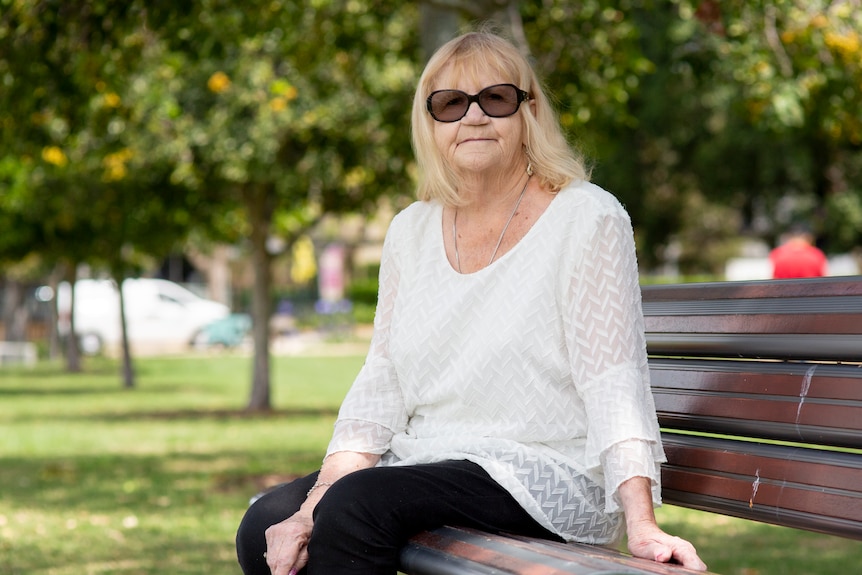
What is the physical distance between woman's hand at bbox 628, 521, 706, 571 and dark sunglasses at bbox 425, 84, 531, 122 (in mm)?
1023

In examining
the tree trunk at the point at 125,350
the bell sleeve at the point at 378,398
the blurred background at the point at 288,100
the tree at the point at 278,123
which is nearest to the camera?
the bell sleeve at the point at 378,398

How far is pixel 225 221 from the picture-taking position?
17625 millimetres

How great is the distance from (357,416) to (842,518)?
114 centimetres

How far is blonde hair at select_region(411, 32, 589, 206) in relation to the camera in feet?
10.1

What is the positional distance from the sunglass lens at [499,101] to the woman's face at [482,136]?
0.5 inches

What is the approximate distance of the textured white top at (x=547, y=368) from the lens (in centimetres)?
279

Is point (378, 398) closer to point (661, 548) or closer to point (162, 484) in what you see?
point (661, 548)

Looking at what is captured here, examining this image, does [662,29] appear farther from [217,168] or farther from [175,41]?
[217,168]

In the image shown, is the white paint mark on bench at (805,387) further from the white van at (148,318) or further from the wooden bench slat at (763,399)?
the white van at (148,318)

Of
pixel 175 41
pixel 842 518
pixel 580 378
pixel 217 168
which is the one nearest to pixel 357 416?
pixel 580 378

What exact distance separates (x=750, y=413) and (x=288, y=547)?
105cm

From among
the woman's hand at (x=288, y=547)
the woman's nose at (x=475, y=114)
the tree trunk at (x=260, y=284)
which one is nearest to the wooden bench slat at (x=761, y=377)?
the woman's nose at (x=475, y=114)

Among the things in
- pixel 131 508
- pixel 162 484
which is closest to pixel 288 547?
pixel 131 508

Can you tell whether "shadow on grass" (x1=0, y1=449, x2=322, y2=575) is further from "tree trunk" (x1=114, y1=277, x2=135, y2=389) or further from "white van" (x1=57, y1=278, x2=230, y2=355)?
"white van" (x1=57, y1=278, x2=230, y2=355)
